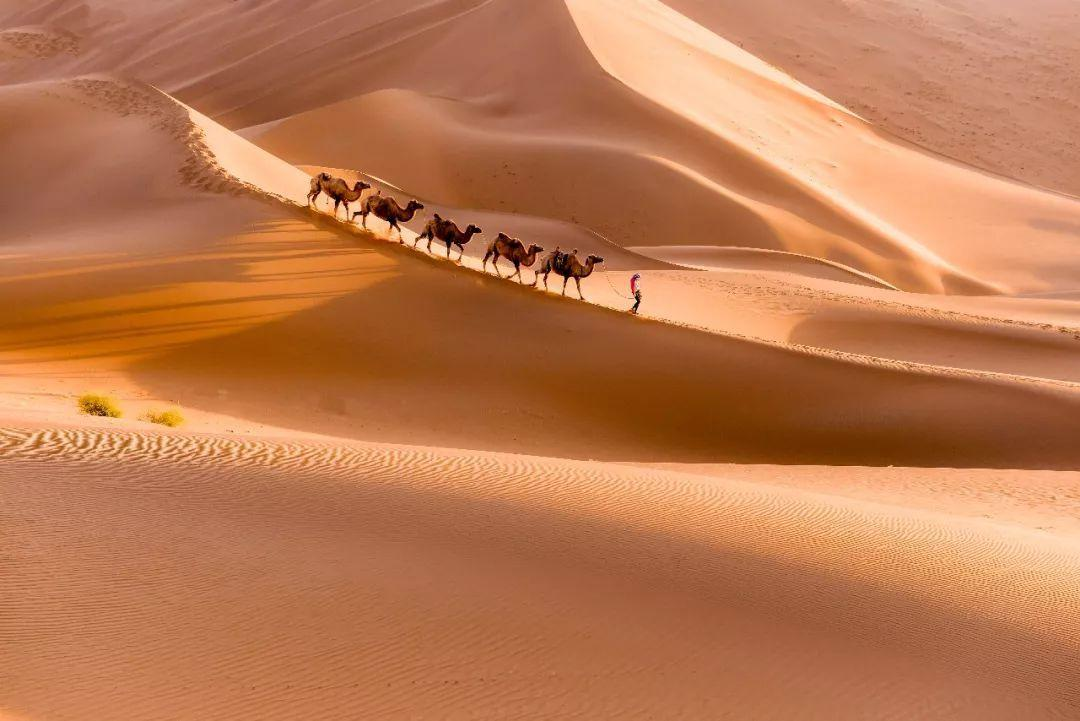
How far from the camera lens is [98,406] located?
12836 millimetres

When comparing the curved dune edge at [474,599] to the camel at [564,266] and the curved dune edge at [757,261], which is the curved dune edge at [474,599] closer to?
the camel at [564,266]

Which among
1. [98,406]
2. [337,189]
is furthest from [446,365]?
[98,406]

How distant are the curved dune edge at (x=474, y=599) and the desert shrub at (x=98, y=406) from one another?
275cm

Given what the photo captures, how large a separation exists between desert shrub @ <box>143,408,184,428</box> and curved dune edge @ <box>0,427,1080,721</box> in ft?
9.32

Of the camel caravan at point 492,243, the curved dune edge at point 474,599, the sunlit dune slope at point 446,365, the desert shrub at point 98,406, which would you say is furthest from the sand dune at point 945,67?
the curved dune edge at point 474,599

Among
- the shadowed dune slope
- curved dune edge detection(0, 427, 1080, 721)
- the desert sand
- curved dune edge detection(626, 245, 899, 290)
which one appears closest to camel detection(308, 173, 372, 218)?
the desert sand

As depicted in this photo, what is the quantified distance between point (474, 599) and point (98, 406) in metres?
7.31

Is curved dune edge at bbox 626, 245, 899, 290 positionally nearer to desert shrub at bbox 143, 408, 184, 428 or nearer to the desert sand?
the desert sand

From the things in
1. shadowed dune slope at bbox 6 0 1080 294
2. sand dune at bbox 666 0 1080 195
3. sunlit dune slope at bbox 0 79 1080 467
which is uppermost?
sand dune at bbox 666 0 1080 195

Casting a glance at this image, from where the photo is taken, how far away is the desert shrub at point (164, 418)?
42.5 feet

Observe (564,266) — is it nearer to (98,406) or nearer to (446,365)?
(446,365)

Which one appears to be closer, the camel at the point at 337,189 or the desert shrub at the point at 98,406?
the desert shrub at the point at 98,406

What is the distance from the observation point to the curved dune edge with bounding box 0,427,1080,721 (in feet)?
19.3

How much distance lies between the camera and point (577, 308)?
63.2 ft
